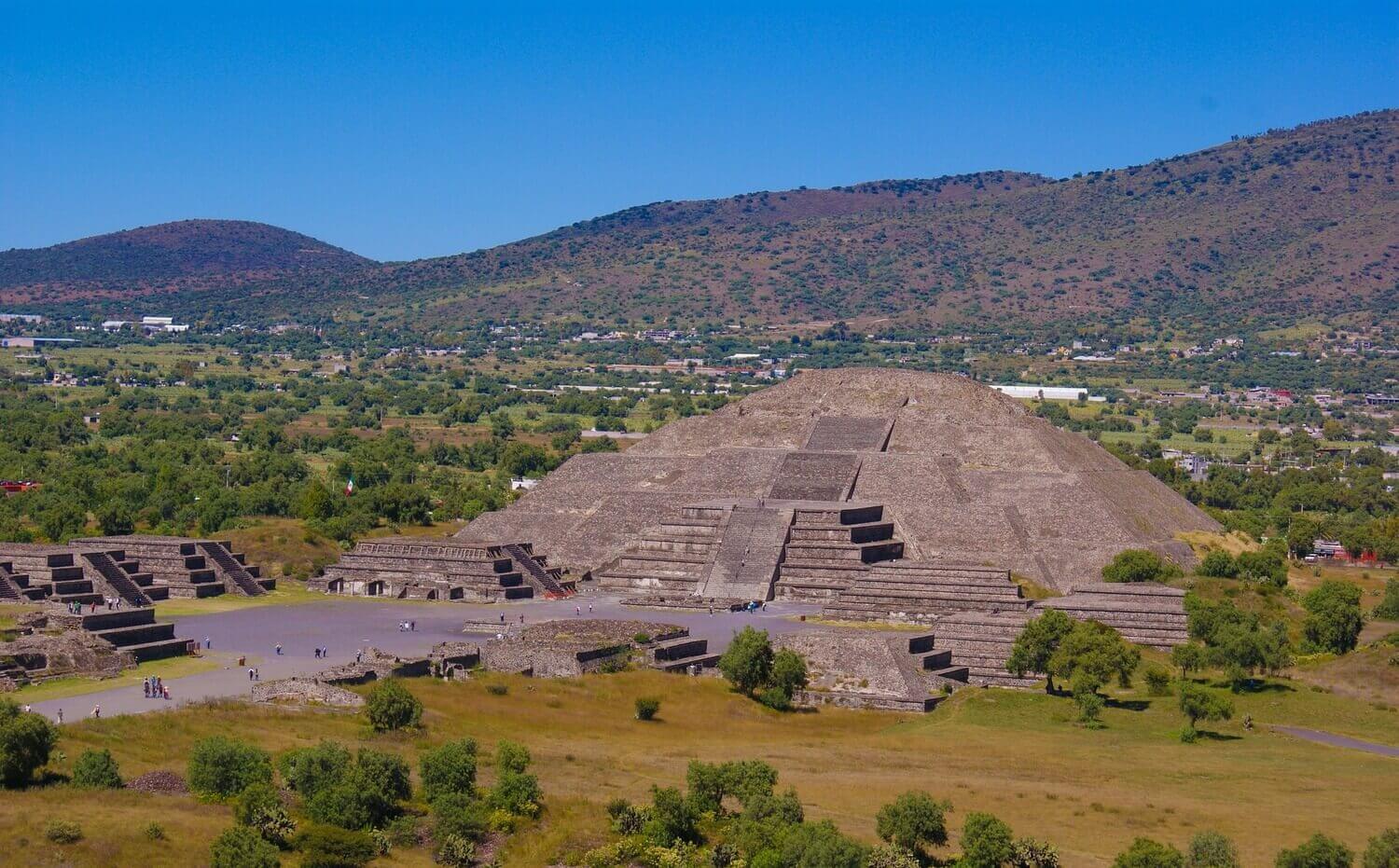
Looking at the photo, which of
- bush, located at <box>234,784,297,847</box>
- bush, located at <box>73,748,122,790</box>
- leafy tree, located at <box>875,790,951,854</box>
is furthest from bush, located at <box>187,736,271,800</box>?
leafy tree, located at <box>875,790,951,854</box>

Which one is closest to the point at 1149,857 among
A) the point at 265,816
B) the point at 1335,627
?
the point at 265,816

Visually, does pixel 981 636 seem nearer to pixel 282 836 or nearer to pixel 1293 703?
pixel 1293 703

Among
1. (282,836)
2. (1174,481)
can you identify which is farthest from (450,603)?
(1174,481)

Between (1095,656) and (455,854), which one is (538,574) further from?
(455,854)

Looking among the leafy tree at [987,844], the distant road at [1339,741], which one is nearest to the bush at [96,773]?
the leafy tree at [987,844]

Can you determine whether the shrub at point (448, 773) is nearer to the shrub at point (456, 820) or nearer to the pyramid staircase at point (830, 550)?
the shrub at point (456, 820)

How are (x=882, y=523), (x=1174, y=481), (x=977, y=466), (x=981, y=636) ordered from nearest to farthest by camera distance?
(x=981, y=636), (x=882, y=523), (x=977, y=466), (x=1174, y=481)

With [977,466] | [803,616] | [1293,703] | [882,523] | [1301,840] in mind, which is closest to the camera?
[1301,840]
